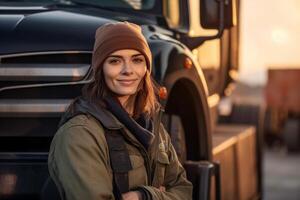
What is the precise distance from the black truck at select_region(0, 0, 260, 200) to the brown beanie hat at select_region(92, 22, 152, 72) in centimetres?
61

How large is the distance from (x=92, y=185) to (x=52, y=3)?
5.72 feet

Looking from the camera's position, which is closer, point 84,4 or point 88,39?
point 88,39

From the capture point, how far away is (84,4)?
478cm

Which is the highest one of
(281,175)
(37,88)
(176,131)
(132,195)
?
(37,88)

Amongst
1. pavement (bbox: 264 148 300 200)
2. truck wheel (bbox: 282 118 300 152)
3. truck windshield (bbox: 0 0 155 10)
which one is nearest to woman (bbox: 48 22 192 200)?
truck windshield (bbox: 0 0 155 10)

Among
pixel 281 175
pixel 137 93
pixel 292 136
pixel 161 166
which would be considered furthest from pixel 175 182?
pixel 292 136

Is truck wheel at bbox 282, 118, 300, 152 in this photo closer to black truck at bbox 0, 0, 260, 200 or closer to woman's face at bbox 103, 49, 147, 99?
black truck at bbox 0, 0, 260, 200

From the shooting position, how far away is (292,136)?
16.6m

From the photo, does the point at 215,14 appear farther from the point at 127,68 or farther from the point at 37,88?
the point at 127,68

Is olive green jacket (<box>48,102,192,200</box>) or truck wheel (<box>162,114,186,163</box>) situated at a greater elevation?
olive green jacket (<box>48,102,192,200</box>)

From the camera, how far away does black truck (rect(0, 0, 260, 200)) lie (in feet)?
13.3

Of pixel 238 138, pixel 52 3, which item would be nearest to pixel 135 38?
pixel 52 3

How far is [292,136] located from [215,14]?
11897 millimetres

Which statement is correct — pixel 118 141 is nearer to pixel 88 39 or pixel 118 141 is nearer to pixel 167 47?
pixel 88 39
